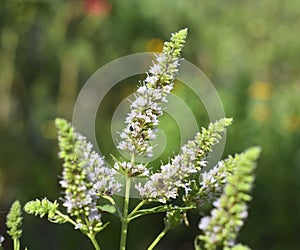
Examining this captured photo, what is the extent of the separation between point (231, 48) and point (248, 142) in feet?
9.52

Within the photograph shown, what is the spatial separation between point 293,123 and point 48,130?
1783 millimetres

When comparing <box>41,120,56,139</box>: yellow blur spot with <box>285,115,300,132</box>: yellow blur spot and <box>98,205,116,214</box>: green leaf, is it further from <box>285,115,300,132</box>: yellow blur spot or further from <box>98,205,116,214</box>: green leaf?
<box>98,205,116,214</box>: green leaf

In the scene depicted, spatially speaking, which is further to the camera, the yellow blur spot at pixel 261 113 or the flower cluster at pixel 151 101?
the yellow blur spot at pixel 261 113

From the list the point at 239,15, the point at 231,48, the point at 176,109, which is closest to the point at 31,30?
the point at 176,109

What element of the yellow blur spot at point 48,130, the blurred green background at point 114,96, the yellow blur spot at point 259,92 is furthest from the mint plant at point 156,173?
the yellow blur spot at point 48,130

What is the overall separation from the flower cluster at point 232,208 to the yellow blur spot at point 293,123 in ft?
12.2

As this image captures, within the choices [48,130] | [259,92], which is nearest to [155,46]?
[259,92]

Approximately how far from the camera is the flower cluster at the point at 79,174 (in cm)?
69

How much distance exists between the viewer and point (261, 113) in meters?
4.35

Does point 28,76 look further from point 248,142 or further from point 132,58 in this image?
point 248,142

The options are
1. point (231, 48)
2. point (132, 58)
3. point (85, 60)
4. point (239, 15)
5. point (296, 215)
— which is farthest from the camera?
point (239, 15)

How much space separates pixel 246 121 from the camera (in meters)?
3.86

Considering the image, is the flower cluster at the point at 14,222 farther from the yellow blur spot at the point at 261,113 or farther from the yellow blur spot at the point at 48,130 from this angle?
the yellow blur spot at the point at 48,130

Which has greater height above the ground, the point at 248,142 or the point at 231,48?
the point at 231,48
